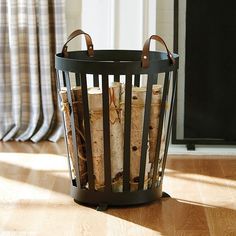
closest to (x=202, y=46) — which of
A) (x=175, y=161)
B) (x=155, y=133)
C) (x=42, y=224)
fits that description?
(x=175, y=161)

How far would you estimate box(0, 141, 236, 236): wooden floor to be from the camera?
A: 229 cm

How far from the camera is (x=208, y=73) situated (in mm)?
3248

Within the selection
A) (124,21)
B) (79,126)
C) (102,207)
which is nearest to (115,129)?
(79,126)

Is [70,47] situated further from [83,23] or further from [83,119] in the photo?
[83,119]

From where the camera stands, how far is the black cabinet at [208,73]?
3207 millimetres

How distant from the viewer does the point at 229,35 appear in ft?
10.6

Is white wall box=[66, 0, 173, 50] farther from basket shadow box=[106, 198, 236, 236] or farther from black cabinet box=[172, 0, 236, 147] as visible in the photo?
basket shadow box=[106, 198, 236, 236]

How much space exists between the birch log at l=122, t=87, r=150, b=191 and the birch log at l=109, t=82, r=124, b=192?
0.10 ft

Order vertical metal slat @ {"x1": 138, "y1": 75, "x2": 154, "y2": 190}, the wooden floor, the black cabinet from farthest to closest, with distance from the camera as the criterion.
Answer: the black cabinet < vertical metal slat @ {"x1": 138, "y1": 75, "x2": 154, "y2": 190} < the wooden floor

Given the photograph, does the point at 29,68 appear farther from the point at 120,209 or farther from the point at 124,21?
the point at 120,209

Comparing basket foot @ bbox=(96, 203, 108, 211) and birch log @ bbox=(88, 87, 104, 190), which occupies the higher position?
birch log @ bbox=(88, 87, 104, 190)

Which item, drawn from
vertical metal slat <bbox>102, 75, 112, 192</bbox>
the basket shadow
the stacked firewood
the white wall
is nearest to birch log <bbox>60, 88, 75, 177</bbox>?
the stacked firewood

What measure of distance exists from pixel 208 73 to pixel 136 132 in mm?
894

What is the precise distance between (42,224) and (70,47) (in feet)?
4.68
